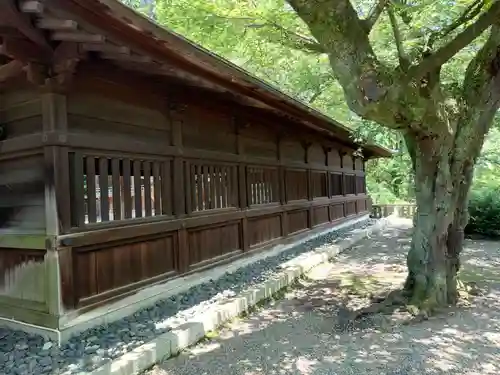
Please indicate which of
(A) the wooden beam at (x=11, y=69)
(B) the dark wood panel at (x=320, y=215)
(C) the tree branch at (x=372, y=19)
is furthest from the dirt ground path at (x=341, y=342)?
(B) the dark wood panel at (x=320, y=215)

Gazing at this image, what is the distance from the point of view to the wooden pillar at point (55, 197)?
3.71 m

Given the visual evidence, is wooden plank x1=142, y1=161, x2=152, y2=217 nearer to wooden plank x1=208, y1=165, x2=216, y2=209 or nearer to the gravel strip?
the gravel strip

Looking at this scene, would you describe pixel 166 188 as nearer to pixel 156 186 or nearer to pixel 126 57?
pixel 156 186

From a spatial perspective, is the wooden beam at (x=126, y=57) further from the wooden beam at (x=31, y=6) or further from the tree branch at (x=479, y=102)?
the tree branch at (x=479, y=102)

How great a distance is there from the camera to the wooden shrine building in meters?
3.51

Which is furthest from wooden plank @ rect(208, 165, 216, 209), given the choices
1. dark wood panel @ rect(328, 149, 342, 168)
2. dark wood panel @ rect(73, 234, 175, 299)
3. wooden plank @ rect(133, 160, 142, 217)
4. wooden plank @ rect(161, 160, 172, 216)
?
dark wood panel @ rect(328, 149, 342, 168)

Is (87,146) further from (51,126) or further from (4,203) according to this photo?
(4,203)

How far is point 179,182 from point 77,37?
7.79 ft

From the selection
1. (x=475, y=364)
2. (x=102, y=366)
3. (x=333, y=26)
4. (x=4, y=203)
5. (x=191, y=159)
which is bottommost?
(x=475, y=364)

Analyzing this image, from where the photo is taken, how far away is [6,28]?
3.17 metres

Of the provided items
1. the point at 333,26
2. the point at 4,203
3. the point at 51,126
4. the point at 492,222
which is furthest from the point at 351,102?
the point at 492,222

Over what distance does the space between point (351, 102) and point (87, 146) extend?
8.68 ft

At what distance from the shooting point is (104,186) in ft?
14.2

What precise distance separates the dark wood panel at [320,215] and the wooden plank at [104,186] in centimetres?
704
